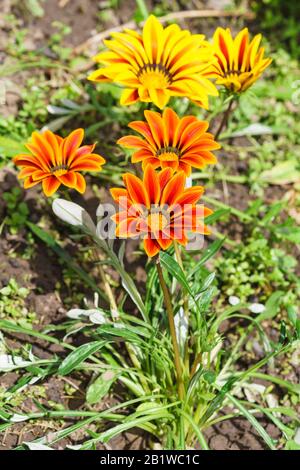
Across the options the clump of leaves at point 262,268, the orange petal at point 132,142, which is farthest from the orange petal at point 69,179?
the clump of leaves at point 262,268

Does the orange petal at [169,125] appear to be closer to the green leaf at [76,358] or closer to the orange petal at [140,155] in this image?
the orange petal at [140,155]

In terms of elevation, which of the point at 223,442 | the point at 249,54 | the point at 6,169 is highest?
the point at 249,54

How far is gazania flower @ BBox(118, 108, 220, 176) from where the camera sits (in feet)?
6.00

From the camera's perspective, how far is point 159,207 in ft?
5.67

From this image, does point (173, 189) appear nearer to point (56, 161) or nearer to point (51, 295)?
point (56, 161)

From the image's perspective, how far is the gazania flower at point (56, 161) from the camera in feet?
Answer: 6.03

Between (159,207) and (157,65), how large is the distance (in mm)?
587

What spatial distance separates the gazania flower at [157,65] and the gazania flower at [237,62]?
0.18 feet

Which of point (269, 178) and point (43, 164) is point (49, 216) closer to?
point (43, 164)

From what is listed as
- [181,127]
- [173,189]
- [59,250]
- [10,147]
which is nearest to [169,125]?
[181,127]

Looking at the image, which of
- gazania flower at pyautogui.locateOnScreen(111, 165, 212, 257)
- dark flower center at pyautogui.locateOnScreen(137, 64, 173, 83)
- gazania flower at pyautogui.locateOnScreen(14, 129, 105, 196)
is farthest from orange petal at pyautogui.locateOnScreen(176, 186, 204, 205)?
dark flower center at pyautogui.locateOnScreen(137, 64, 173, 83)

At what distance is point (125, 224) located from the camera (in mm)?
1633
